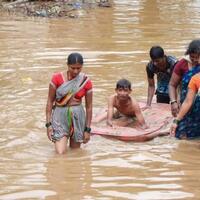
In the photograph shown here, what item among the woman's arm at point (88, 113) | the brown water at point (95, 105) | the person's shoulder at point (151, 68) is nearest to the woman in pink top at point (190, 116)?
the brown water at point (95, 105)

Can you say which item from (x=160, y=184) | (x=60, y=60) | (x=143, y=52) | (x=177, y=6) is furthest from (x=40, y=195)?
(x=177, y=6)

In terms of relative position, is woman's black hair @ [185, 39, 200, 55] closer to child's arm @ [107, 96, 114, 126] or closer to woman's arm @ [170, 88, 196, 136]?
woman's arm @ [170, 88, 196, 136]

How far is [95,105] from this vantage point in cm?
1012

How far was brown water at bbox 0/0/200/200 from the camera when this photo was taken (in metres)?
6.27

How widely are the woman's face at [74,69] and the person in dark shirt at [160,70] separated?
162 centimetres

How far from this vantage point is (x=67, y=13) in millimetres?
20156

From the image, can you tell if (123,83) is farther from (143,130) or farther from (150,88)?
(150,88)

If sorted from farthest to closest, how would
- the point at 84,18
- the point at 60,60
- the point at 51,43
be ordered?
the point at 84,18 → the point at 51,43 → the point at 60,60

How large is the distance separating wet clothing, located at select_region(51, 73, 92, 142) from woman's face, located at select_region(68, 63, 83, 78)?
7 cm

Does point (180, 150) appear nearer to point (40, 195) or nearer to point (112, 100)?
point (112, 100)

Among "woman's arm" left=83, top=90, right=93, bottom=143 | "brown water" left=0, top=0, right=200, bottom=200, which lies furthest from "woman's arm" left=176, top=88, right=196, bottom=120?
"woman's arm" left=83, top=90, right=93, bottom=143

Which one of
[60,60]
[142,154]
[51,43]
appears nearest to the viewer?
[142,154]

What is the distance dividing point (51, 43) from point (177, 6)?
9249mm

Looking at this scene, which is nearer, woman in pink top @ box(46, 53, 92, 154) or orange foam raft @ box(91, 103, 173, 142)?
woman in pink top @ box(46, 53, 92, 154)
